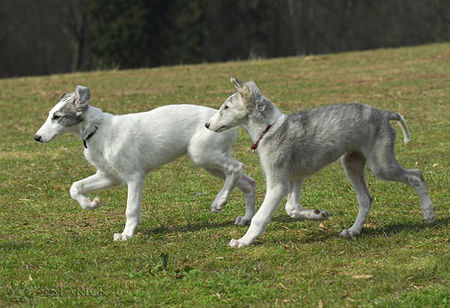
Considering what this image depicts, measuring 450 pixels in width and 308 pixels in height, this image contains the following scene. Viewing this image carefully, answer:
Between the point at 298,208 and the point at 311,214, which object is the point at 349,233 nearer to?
the point at 311,214

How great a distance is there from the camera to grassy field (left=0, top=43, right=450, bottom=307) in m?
5.78

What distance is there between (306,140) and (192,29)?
3322 cm

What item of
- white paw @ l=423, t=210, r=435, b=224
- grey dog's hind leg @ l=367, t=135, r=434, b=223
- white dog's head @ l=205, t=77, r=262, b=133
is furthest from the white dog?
white paw @ l=423, t=210, r=435, b=224

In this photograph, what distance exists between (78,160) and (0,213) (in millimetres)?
3623

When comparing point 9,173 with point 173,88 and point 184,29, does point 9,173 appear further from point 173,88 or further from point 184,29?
point 184,29

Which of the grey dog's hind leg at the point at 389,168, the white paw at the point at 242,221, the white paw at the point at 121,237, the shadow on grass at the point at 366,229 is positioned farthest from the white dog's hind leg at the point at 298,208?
the white paw at the point at 121,237

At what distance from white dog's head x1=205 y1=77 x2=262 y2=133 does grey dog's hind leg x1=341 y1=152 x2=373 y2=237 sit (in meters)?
1.13

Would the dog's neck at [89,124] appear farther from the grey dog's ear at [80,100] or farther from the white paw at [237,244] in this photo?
the white paw at [237,244]

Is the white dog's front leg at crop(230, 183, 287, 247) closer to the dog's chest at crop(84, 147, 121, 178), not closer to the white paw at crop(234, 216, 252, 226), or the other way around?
the white paw at crop(234, 216, 252, 226)

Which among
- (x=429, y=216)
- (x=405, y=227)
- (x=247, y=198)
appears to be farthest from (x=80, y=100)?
(x=429, y=216)

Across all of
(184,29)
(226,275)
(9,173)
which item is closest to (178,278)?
(226,275)

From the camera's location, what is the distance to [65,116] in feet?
25.6

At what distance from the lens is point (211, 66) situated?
983 inches

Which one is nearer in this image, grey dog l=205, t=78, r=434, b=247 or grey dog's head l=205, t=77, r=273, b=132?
grey dog l=205, t=78, r=434, b=247
